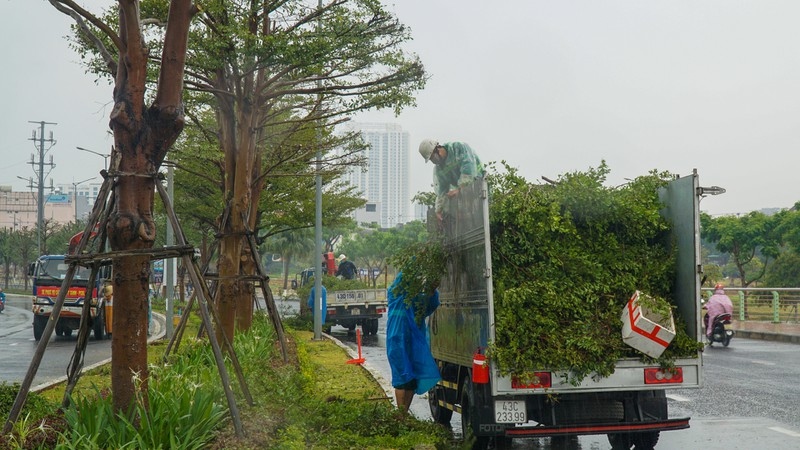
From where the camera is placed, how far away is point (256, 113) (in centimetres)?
1564

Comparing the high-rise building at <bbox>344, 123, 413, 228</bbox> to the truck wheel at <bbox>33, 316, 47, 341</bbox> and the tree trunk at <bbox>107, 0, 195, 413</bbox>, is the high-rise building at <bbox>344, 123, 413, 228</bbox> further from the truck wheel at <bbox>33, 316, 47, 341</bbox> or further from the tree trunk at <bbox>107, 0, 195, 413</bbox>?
the tree trunk at <bbox>107, 0, 195, 413</bbox>

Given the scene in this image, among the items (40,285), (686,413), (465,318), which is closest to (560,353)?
(465,318)

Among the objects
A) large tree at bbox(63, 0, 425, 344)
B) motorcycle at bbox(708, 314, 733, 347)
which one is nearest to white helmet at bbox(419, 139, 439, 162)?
large tree at bbox(63, 0, 425, 344)

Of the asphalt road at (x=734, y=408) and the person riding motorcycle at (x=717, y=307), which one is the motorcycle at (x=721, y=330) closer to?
the person riding motorcycle at (x=717, y=307)

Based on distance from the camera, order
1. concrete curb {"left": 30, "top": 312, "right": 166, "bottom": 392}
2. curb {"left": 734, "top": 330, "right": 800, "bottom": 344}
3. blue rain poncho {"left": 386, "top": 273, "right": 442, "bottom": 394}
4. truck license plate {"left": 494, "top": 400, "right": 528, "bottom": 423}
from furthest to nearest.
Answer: curb {"left": 734, "top": 330, "right": 800, "bottom": 344} < concrete curb {"left": 30, "top": 312, "right": 166, "bottom": 392} < blue rain poncho {"left": 386, "top": 273, "right": 442, "bottom": 394} < truck license plate {"left": 494, "top": 400, "right": 528, "bottom": 423}

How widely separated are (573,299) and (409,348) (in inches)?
81.1

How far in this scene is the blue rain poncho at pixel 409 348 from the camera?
907 centimetres

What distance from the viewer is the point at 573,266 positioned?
7883mm

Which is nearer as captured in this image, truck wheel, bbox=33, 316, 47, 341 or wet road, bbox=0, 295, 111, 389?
wet road, bbox=0, 295, 111, 389

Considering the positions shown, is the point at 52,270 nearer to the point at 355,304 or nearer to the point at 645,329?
the point at 355,304

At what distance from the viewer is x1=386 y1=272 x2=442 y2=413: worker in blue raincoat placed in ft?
29.8

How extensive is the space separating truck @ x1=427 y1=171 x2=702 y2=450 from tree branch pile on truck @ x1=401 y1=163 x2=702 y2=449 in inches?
0.4

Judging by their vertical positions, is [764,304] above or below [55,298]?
below

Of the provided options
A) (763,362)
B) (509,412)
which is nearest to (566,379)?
(509,412)
